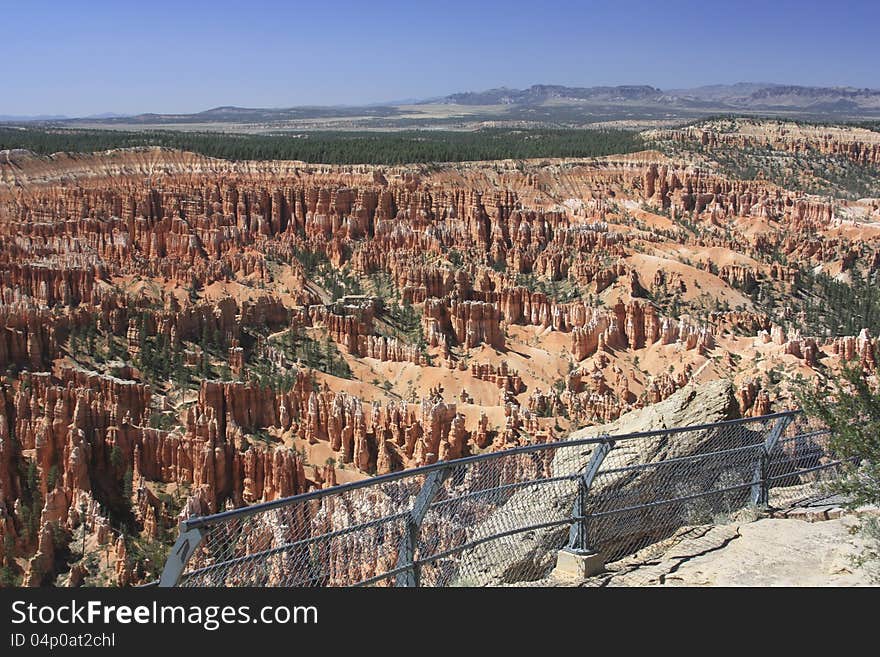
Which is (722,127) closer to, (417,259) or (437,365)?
(417,259)

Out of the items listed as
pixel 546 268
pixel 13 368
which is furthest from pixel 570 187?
pixel 13 368

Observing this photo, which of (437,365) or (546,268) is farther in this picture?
(546,268)

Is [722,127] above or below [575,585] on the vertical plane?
above

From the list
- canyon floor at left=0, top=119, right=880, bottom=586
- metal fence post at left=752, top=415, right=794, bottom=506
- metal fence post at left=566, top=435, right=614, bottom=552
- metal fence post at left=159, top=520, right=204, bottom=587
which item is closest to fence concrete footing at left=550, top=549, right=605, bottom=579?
metal fence post at left=566, top=435, right=614, bottom=552

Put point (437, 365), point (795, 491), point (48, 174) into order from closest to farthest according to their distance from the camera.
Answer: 1. point (795, 491)
2. point (437, 365)
3. point (48, 174)

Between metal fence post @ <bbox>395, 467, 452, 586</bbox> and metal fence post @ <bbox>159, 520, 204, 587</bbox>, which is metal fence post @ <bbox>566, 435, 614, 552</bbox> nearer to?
metal fence post @ <bbox>395, 467, 452, 586</bbox>

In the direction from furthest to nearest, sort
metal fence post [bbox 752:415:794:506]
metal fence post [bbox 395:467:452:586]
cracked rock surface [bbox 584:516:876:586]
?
metal fence post [bbox 752:415:794:506] → cracked rock surface [bbox 584:516:876:586] → metal fence post [bbox 395:467:452:586]
